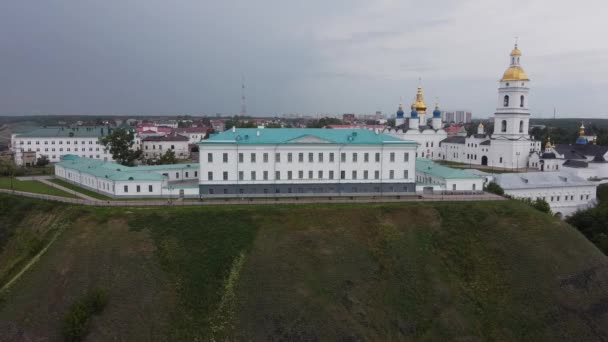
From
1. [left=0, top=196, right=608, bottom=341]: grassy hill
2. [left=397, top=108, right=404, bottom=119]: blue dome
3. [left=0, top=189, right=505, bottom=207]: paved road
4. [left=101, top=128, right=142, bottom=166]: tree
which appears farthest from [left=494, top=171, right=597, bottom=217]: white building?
[left=101, top=128, right=142, bottom=166]: tree

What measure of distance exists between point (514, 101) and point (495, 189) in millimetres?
29316

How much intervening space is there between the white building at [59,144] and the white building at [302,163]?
45017mm

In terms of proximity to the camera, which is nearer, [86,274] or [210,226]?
[86,274]

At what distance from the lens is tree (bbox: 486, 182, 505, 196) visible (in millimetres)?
47194

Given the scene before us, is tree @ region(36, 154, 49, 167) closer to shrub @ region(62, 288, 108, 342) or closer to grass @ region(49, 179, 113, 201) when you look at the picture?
grass @ region(49, 179, 113, 201)

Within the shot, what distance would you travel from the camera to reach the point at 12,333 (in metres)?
26.1

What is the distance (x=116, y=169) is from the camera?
46094 mm

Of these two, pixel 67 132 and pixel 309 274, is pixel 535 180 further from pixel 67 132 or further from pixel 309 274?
pixel 67 132

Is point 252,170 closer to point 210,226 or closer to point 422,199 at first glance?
point 210,226

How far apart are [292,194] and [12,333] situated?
24.9 metres

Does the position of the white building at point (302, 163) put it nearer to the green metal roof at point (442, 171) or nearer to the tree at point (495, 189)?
the green metal roof at point (442, 171)

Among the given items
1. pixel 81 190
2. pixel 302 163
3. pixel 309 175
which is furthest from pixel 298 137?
pixel 81 190

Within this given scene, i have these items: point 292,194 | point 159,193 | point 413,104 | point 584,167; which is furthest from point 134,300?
point 413,104

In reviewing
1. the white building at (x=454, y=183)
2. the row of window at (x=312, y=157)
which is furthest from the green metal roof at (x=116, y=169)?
the white building at (x=454, y=183)
